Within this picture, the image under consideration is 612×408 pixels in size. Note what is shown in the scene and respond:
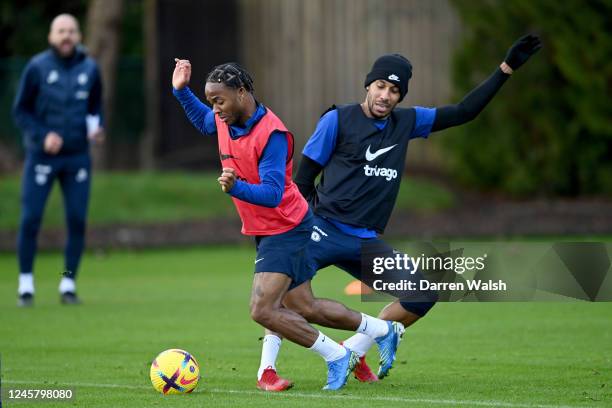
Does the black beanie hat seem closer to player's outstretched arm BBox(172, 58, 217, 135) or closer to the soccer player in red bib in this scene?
the soccer player in red bib

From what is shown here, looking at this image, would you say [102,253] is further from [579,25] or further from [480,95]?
[480,95]

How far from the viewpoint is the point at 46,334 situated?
1094 cm

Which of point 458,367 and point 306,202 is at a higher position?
point 306,202

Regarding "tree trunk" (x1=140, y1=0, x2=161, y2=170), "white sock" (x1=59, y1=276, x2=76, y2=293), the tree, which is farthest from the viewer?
"tree trunk" (x1=140, y1=0, x2=161, y2=170)

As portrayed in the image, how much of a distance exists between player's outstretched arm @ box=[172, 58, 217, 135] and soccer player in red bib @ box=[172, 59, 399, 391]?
0.96 feet

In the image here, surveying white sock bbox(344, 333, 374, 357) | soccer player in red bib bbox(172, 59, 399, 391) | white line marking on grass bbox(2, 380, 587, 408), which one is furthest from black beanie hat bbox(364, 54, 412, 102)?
white line marking on grass bbox(2, 380, 587, 408)

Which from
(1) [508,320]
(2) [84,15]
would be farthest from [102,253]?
(2) [84,15]

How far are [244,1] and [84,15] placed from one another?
7.67 meters

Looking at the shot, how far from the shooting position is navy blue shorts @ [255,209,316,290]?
789 centimetres

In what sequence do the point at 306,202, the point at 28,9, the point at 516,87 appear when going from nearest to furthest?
the point at 306,202, the point at 516,87, the point at 28,9

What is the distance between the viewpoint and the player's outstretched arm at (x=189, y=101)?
8398 millimetres

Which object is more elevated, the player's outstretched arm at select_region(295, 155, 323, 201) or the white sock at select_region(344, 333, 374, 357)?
the player's outstretched arm at select_region(295, 155, 323, 201)

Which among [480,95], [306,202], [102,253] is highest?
[480,95]

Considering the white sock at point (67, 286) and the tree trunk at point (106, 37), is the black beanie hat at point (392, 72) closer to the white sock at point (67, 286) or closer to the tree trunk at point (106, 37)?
the white sock at point (67, 286)
